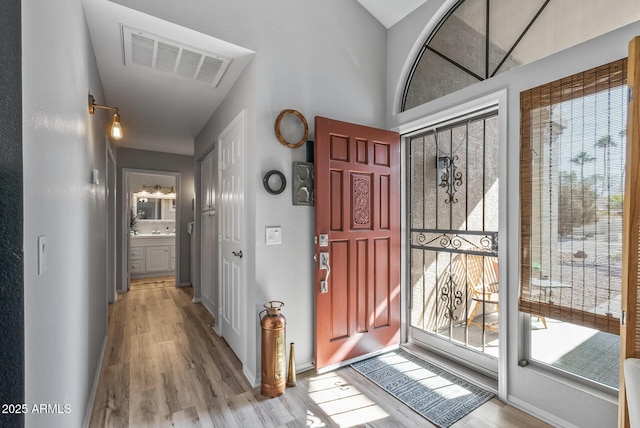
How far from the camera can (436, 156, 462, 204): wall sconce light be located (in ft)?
8.33

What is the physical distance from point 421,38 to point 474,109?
91 cm

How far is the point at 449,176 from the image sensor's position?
2590 mm

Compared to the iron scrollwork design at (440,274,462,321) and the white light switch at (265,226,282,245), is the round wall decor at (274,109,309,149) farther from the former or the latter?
the iron scrollwork design at (440,274,462,321)

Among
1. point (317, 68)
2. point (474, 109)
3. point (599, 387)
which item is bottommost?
point (599, 387)

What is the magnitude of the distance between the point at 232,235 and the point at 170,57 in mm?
1536

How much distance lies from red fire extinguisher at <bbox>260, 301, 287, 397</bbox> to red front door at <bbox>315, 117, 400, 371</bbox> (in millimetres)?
339

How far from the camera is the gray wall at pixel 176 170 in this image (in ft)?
16.6

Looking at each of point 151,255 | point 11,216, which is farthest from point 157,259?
point 11,216

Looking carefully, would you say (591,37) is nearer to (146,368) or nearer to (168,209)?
(146,368)

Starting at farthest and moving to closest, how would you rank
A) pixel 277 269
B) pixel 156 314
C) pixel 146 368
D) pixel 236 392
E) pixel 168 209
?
1. pixel 168 209
2. pixel 156 314
3. pixel 146 368
4. pixel 277 269
5. pixel 236 392

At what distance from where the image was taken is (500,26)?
2.21m

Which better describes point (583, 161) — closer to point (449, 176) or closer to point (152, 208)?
point (449, 176)

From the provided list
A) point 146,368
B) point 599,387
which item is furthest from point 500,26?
point 146,368

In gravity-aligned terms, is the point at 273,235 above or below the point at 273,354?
above
